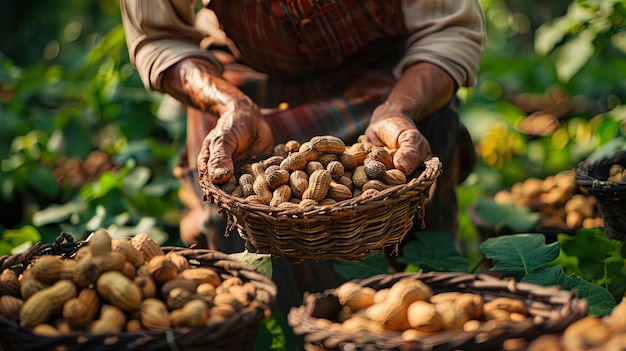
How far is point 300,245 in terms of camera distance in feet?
5.18

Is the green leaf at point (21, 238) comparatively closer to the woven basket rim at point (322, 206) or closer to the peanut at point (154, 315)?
the woven basket rim at point (322, 206)

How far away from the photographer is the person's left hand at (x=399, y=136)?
5.52 ft

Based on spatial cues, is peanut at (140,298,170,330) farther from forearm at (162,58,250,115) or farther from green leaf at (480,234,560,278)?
green leaf at (480,234,560,278)

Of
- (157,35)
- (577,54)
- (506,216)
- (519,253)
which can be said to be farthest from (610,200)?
(577,54)

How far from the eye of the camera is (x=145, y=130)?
137 inches

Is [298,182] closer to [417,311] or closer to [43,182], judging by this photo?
[417,311]

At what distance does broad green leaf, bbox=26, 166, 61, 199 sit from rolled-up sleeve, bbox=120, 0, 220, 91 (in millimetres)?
1173

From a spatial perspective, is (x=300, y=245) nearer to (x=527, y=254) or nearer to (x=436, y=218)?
(x=527, y=254)

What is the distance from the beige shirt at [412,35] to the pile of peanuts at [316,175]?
1.24 feet

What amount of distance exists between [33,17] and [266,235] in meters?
4.16

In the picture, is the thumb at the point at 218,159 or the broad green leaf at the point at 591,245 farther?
the broad green leaf at the point at 591,245

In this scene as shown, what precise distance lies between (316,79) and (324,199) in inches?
26.1

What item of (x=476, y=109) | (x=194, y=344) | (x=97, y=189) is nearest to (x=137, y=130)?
(x=97, y=189)

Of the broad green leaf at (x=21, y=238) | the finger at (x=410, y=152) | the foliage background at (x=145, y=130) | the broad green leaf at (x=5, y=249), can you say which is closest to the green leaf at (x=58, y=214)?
the foliage background at (x=145, y=130)
